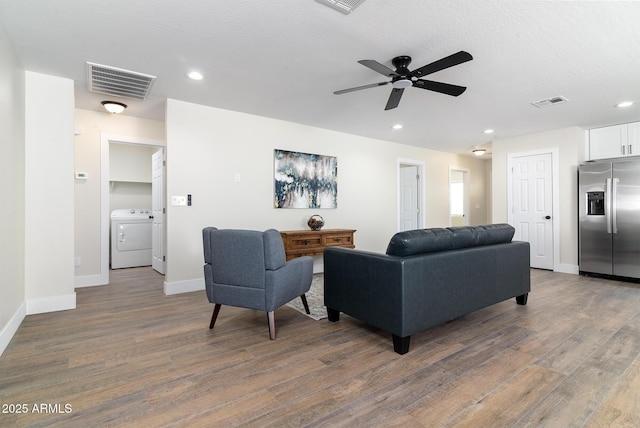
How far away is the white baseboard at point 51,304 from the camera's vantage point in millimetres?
3059

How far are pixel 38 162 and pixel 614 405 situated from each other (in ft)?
15.8

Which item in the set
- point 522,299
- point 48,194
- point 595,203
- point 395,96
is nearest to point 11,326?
point 48,194

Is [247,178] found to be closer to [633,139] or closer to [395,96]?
[395,96]

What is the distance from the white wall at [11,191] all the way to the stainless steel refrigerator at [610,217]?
6950mm

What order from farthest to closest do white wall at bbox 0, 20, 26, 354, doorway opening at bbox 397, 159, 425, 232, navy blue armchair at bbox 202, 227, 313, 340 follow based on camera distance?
doorway opening at bbox 397, 159, 425, 232 → navy blue armchair at bbox 202, 227, 313, 340 → white wall at bbox 0, 20, 26, 354

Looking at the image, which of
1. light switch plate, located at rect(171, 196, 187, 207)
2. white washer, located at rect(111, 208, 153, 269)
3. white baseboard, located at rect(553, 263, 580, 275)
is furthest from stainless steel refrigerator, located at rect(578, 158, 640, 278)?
white washer, located at rect(111, 208, 153, 269)

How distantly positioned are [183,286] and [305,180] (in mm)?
2330

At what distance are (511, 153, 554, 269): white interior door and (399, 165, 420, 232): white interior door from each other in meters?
1.81

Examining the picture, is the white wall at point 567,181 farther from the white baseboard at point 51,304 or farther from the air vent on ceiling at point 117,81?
the white baseboard at point 51,304

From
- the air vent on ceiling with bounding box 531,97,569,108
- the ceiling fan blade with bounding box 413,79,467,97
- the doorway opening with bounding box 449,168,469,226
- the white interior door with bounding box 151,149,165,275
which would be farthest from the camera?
the doorway opening with bounding box 449,168,469,226

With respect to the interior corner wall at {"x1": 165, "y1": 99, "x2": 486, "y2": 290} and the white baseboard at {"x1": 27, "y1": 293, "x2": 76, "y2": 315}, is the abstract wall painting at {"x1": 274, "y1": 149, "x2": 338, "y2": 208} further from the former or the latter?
the white baseboard at {"x1": 27, "y1": 293, "x2": 76, "y2": 315}

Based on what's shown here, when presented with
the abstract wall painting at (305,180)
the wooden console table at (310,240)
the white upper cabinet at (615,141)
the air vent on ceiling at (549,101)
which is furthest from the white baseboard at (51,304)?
the white upper cabinet at (615,141)

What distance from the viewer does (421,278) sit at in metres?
2.21

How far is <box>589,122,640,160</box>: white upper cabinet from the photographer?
4.82 metres
